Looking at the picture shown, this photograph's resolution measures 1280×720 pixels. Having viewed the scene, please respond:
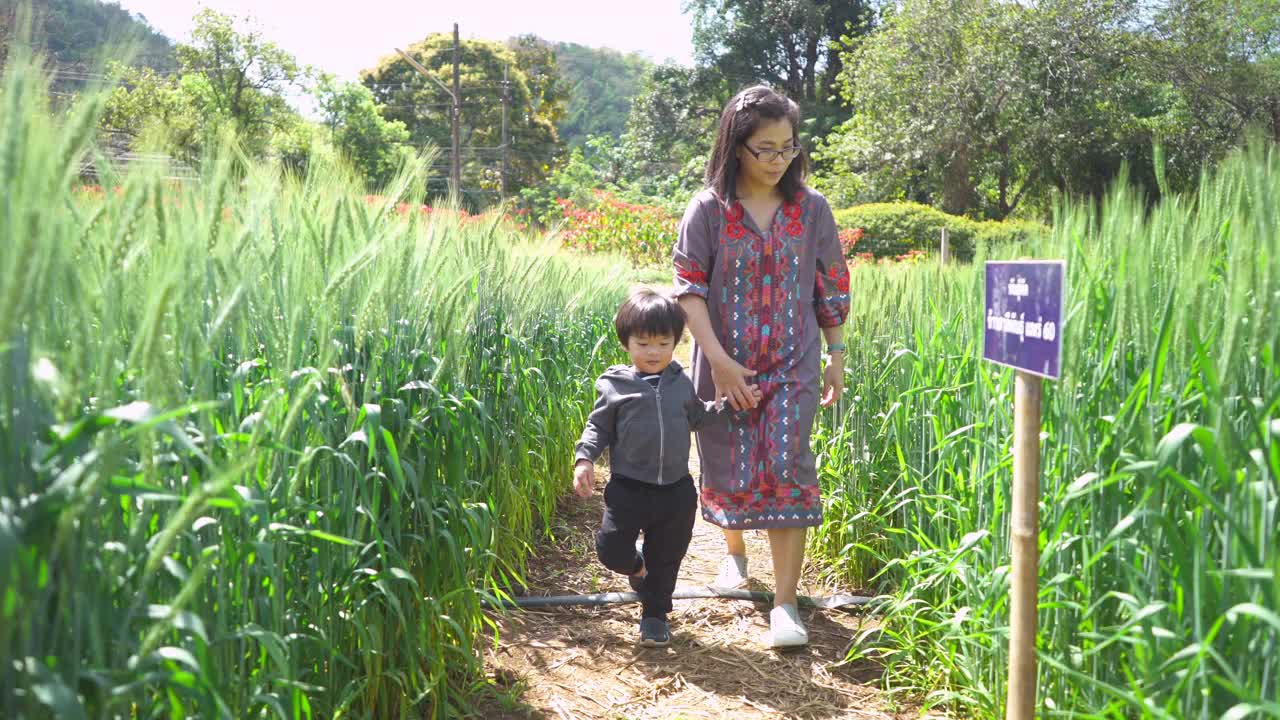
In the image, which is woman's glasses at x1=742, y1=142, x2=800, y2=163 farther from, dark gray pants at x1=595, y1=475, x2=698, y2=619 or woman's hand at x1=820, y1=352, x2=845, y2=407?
dark gray pants at x1=595, y1=475, x2=698, y2=619

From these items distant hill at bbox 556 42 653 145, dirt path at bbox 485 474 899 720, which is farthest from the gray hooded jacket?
distant hill at bbox 556 42 653 145

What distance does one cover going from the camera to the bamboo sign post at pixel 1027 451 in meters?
1.51

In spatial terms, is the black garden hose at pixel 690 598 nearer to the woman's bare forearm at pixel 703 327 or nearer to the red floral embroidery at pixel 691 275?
the woman's bare forearm at pixel 703 327

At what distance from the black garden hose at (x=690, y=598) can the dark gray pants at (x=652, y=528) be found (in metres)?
0.32

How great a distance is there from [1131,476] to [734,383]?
4.15 ft

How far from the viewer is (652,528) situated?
105 inches

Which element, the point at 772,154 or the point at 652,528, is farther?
the point at 652,528

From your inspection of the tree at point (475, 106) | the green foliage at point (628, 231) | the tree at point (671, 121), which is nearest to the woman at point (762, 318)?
the green foliage at point (628, 231)

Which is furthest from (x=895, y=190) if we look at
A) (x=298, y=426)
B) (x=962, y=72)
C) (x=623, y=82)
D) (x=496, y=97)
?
(x=623, y=82)

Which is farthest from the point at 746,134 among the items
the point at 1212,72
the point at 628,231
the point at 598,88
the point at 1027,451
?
the point at 598,88

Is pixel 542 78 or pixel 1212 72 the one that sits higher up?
pixel 542 78

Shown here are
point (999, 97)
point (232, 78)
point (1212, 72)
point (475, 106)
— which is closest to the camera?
point (1212, 72)

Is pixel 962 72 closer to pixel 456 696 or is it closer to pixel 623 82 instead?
pixel 456 696

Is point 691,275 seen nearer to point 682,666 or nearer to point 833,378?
point 833,378
